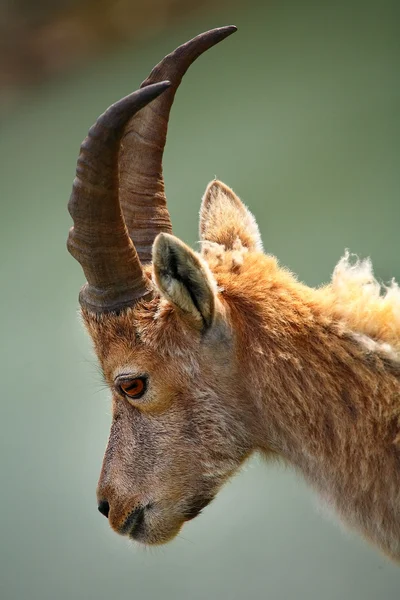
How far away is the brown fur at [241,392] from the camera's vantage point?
6.39ft

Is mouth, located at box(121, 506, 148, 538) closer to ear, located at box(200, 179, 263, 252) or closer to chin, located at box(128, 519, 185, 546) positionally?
chin, located at box(128, 519, 185, 546)

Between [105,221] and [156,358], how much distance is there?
1.37 feet

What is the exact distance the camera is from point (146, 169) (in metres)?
2.39

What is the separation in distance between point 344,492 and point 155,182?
1.14 metres

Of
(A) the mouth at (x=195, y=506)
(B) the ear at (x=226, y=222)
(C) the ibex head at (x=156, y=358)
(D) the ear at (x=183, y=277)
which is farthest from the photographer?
(B) the ear at (x=226, y=222)

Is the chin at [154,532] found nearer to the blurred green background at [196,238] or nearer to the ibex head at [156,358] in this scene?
the ibex head at [156,358]

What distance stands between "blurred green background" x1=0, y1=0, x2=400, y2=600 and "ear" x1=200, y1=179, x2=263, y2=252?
4.84 feet

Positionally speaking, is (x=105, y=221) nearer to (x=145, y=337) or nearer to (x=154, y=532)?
(x=145, y=337)

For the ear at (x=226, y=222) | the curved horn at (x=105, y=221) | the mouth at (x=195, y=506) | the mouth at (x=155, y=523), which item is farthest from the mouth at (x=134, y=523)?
the ear at (x=226, y=222)

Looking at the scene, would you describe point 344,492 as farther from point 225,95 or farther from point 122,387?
point 225,95

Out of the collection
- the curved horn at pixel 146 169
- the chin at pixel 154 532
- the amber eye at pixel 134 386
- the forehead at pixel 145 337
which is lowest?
the chin at pixel 154 532

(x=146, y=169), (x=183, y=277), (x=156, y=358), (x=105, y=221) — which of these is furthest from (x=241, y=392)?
(x=146, y=169)

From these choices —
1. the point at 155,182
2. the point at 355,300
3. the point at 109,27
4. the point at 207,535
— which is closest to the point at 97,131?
the point at 155,182

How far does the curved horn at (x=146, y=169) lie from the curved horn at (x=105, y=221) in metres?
0.23
